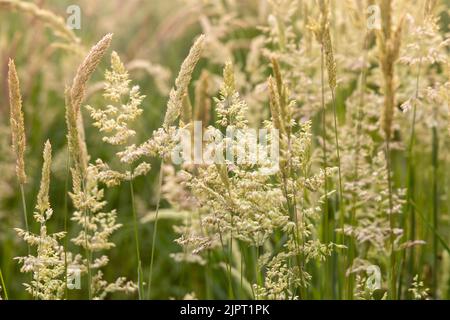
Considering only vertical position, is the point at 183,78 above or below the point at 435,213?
above

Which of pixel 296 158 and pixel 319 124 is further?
pixel 319 124

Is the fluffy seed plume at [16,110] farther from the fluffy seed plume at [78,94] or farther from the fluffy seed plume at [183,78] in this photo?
the fluffy seed plume at [183,78]

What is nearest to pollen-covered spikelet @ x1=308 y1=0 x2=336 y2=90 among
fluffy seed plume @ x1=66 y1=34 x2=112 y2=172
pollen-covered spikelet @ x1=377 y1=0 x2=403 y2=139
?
pollen-covered spikelet @ x1=377 y1=0 x2=403 y2=139

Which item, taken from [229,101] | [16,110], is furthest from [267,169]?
[16,110]

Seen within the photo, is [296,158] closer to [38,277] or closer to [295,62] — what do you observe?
[38,277]

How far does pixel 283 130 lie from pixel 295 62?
115 cm

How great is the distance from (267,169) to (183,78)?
0.95 ft

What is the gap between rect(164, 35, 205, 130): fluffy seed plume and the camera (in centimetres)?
178

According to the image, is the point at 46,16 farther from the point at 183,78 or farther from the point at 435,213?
the point at 435,213

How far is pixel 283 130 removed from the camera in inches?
63.7

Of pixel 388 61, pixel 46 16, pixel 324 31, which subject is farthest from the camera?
pixel 46 16

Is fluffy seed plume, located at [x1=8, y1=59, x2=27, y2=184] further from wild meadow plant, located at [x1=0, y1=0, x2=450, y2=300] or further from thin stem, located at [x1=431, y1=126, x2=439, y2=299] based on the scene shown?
thin stem, located at [x1=431, y1=126, x2=439, y2=299]

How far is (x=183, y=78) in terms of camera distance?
1799 millimetres

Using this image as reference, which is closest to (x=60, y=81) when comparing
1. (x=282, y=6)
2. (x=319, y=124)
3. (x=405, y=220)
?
(x=319, y=124)
